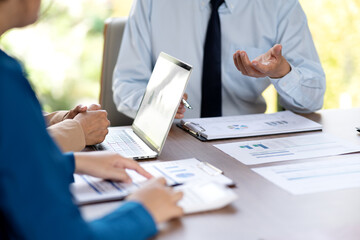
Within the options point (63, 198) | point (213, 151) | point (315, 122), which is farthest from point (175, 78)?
point (63, 198)

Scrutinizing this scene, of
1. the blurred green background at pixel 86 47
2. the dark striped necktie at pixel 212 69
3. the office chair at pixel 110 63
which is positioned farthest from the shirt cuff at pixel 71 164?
the blurred green background at pixel 86 47

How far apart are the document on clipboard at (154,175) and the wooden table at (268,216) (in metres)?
0.03

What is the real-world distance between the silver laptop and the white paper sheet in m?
0.26

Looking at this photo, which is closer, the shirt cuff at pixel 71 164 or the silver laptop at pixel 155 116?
the shirt cuff at pixel 71 164

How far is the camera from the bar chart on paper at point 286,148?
1.24 metres

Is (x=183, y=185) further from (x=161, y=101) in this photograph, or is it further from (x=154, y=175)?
(x=161, y=101)

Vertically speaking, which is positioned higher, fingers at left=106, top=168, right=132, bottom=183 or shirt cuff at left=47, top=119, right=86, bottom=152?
fingers at left=106, top=168, right=132, bottom=183

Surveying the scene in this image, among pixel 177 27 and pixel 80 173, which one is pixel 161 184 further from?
pixel 177 27

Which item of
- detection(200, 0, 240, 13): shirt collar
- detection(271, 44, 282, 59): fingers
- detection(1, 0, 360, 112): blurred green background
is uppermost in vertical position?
detection(200, 0, 240, 13): shirt collar

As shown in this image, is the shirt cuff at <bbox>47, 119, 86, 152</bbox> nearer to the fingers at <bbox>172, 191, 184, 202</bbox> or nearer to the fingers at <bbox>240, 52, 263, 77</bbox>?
the fingers at <bbox>172, 191, 184, 202</bbox>

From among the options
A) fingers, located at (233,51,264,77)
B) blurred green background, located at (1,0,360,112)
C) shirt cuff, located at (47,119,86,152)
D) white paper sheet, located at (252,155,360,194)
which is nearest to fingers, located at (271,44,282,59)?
fingers, located at (233,51,264,77)

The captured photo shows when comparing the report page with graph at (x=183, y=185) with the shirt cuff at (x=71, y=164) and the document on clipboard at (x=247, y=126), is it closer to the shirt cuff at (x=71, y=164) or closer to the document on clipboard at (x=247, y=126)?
the shirt cuff at (x=71, y=164)

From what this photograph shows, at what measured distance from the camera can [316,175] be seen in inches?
43.8

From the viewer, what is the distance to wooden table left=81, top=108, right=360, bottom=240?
836mm
